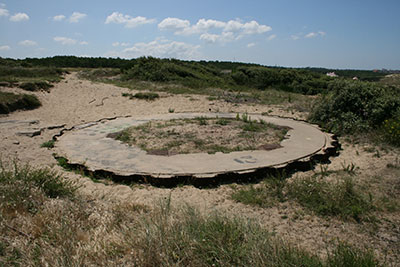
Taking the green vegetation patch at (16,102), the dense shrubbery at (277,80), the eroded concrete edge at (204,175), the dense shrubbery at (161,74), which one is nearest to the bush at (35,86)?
the green vegetation patch at (16,102)

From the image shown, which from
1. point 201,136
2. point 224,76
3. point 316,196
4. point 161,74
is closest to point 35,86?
point 161,74

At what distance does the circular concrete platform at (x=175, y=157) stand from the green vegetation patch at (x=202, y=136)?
0.22 meters

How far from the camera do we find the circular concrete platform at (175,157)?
14.7 feet

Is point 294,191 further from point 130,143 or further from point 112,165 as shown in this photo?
point 130,143

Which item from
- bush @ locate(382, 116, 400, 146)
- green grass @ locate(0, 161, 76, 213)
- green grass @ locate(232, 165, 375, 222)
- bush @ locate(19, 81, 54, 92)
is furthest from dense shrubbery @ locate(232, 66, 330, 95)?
green grass @ locate(0, 161, 76, 213)

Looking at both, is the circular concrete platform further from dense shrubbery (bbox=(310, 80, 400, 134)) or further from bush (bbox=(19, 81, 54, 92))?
bush (bbox=(19, 81, 54, 92))

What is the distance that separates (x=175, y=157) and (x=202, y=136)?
122 cm

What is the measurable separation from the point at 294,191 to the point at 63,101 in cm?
1156

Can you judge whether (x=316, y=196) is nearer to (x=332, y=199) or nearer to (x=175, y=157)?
(x=332, y=199)

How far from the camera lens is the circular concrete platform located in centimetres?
448

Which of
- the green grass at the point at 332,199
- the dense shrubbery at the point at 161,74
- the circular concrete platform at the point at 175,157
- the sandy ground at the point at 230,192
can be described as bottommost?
the sandy ground at the point at 230,192

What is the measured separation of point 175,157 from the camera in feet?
16.5

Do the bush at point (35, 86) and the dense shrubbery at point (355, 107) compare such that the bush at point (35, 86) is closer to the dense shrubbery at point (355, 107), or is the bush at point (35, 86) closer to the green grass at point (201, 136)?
the green grass at point (201, 136)

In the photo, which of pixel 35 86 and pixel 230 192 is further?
pixel 35 86
